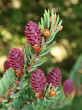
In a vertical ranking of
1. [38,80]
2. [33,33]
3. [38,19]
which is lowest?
[38,80]

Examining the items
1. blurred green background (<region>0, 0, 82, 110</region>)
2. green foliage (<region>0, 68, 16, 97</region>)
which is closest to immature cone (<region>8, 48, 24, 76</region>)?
green foliage (<region>0, 68, 16, 97</region>)

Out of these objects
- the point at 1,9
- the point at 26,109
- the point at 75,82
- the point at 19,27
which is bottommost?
the point at 26,109

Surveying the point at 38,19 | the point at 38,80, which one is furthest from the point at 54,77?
the point at 38,19

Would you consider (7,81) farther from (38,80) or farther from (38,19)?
(38,19)

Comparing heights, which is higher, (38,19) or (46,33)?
(38,19)

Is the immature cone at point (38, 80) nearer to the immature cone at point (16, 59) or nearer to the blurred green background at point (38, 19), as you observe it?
the immature cone at point (16, 59)

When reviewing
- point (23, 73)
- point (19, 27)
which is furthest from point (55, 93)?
point (19, 27)

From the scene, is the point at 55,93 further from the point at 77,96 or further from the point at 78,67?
the point at 77,96
